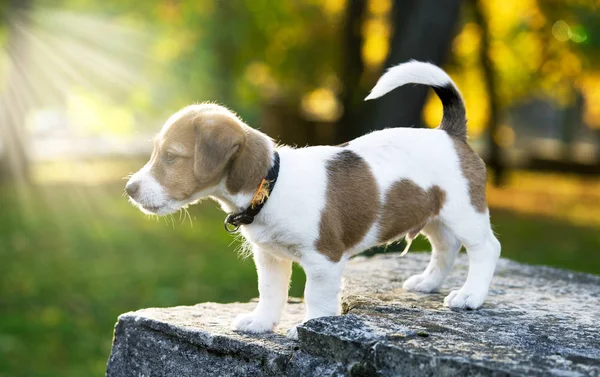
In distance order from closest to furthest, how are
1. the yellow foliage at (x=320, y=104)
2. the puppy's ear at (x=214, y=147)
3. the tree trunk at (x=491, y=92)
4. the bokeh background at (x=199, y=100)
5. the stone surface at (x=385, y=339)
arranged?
the stone surface at (x=385, y=339), the puppy's ear at (x=214, y=147), the bokeh background at (x=199, y=100), the tree trunk at (x=491, y=92), the yellow foliage at (x=320, y=104)

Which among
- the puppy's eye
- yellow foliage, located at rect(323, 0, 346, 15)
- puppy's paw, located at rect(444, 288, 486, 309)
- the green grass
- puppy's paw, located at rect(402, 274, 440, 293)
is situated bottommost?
the green grass

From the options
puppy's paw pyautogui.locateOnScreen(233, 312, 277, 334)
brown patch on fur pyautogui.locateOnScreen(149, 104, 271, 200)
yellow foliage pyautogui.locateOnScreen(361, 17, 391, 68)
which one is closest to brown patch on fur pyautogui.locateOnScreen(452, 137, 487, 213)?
brown patch on fur pyautogui.locateOnScreen(149, 104, 271, 200)

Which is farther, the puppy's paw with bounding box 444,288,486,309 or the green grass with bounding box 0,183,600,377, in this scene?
the green grass with bounding box 0,183,600,377

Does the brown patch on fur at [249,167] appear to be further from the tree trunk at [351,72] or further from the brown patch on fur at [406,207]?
the tree trunk at [351,72]

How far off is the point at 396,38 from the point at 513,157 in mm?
21890

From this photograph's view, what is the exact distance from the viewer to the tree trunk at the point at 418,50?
859 centimetres

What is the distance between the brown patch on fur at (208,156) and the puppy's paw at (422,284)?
1.66 meters

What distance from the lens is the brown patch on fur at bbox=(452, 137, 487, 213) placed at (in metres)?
4.48

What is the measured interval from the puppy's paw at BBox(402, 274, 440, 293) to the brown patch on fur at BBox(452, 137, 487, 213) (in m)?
0.73

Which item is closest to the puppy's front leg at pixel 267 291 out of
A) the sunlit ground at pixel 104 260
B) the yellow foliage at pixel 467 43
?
the sunlit ground at pixel 104 260

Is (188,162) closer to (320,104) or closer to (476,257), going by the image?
(476,257)

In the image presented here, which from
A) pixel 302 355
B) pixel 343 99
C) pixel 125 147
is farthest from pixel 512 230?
pixel 125 147

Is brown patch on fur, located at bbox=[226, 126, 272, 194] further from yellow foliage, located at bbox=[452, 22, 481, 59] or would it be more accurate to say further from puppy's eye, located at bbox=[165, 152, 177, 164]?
yellow foliage, located at bbox=[452, 22, 481, 59]

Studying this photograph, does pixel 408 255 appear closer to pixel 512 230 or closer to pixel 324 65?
pixel 512 230
